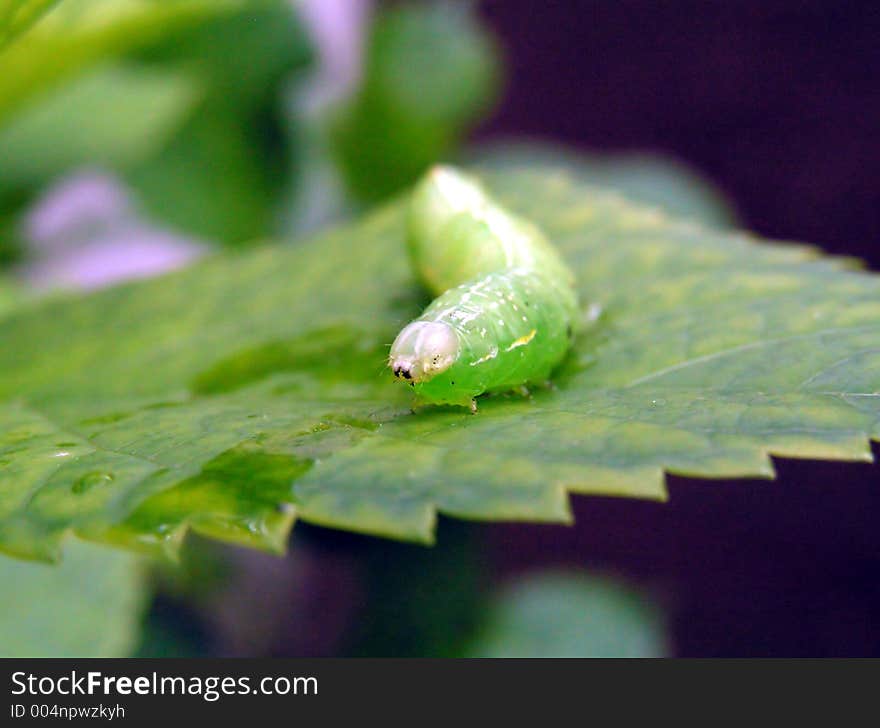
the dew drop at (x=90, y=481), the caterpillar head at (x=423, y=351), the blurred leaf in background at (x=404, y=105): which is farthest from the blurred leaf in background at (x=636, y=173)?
the dew drop at (x=90, y=481)

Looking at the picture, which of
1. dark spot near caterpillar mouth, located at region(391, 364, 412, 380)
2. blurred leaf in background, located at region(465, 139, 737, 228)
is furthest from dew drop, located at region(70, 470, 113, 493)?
blurred leaf in background, located at region(465, 139, 737, 228)

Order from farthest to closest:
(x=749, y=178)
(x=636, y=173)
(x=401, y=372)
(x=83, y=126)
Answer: (x=749, y=178) → (x=636, y=173) → (x=83, y=126) → (x=401, y=372)

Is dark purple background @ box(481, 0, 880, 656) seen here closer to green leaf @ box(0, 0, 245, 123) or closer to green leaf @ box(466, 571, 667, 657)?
green leaf @ box(466, 571, 667, 657)

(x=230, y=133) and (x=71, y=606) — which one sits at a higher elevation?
(x=230, y=133)

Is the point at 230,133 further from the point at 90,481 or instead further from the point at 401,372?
the point at 90,481

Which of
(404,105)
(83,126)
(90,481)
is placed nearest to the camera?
(90,481)

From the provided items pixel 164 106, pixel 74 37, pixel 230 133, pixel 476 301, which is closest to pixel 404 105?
pixel 230 133

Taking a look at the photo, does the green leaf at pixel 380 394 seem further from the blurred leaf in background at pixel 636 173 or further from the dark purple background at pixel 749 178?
the dark purple background at pixel 749 178

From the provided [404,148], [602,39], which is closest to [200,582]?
[404,148]
